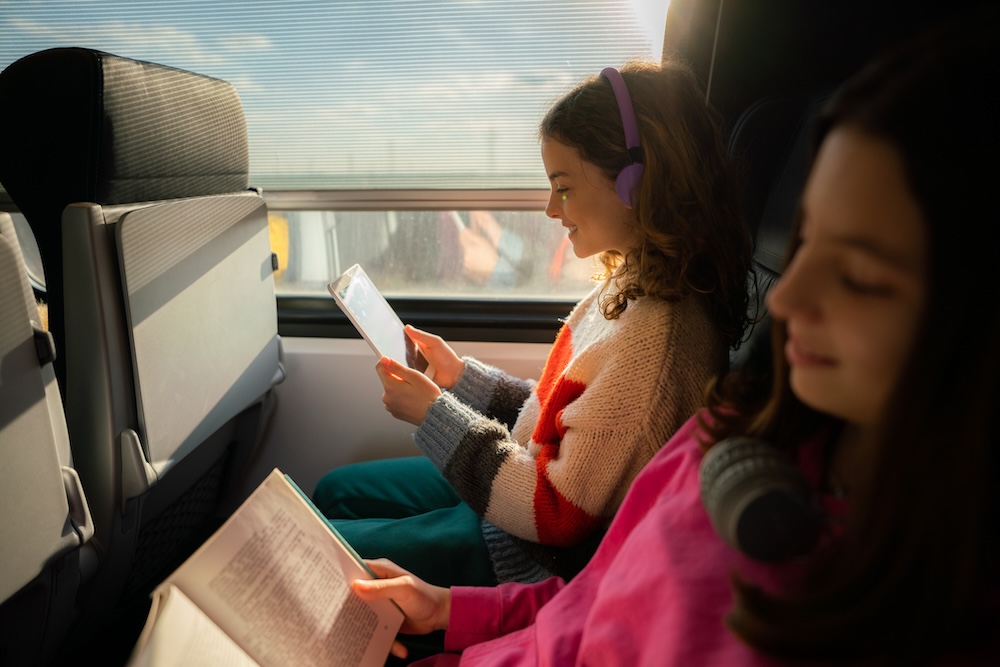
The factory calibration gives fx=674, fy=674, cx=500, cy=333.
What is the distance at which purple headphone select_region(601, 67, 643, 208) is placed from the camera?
100 cm

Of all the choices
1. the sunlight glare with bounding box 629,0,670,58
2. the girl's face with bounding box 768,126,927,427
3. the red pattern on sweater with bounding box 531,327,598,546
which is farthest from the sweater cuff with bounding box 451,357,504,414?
the girl's face with bounding box 768,126,927,427

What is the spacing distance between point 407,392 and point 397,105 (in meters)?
0.86

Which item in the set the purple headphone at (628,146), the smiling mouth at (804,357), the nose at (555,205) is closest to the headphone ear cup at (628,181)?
the purple headphone at (628,146)

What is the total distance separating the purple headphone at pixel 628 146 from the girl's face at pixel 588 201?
0.04 meters

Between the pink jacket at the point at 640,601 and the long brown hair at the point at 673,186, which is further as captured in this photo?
the long brown hair at the point at 673,186

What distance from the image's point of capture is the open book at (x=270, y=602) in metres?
0.69

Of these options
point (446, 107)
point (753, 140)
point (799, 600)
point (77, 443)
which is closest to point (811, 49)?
point (753, 140)

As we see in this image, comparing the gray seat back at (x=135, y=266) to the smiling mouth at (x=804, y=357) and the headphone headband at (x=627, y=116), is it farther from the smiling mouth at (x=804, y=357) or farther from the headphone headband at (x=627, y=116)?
the smiling mouth at (x=804, y=357)

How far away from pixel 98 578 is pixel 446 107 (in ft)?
4.24

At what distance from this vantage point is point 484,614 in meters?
0.90

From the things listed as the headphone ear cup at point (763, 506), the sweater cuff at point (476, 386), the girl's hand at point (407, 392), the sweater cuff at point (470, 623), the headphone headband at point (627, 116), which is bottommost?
the sweater cuff at point (470, 623)

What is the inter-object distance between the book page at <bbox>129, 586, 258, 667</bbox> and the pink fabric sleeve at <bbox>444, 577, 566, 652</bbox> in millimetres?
271

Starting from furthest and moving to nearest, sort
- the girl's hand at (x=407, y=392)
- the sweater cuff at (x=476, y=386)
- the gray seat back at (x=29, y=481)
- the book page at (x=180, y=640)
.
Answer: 1. the sweater cuff at (x=476, y=386)
2. the girl's hand at (x=407, y=392)
3. the gray seat back at (x=29, y=481)
4. the book page at (x=180, y=640)

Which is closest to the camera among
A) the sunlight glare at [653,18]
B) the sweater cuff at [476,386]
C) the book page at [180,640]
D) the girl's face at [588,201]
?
the book page at [180,640]
